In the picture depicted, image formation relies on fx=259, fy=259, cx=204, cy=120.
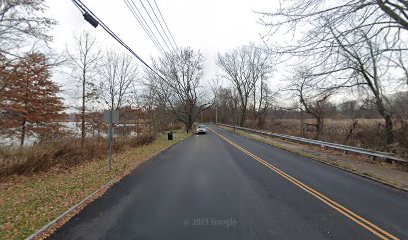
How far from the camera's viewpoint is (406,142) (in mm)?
13828

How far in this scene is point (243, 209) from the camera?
20.6ft

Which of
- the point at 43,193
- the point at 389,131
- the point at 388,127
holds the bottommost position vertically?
the point at 43,193

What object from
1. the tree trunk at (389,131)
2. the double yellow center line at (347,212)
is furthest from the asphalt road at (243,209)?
the tree trunk at (389,131)

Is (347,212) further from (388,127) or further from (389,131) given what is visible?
(388,127)

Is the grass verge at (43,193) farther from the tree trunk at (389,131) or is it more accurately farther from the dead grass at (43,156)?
the tree trunk at (389,131)

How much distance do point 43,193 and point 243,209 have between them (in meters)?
6.13

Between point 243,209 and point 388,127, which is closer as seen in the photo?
point 243,209

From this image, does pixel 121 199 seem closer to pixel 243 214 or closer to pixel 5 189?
pixel 243 214

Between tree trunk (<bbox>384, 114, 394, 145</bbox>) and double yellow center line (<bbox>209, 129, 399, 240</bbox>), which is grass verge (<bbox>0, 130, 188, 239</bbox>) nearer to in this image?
double yellow center line (<bbox>209, 129, 399, 240</bbox>)

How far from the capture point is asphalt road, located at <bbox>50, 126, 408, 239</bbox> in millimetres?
4984

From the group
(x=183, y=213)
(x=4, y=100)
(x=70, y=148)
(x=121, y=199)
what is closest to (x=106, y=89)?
(x=4, y=100)

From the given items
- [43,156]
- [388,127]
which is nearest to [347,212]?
[43,156]

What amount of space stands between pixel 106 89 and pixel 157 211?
85.6 ft

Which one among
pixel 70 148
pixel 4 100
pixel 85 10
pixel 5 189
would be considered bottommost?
pixel 5 189
